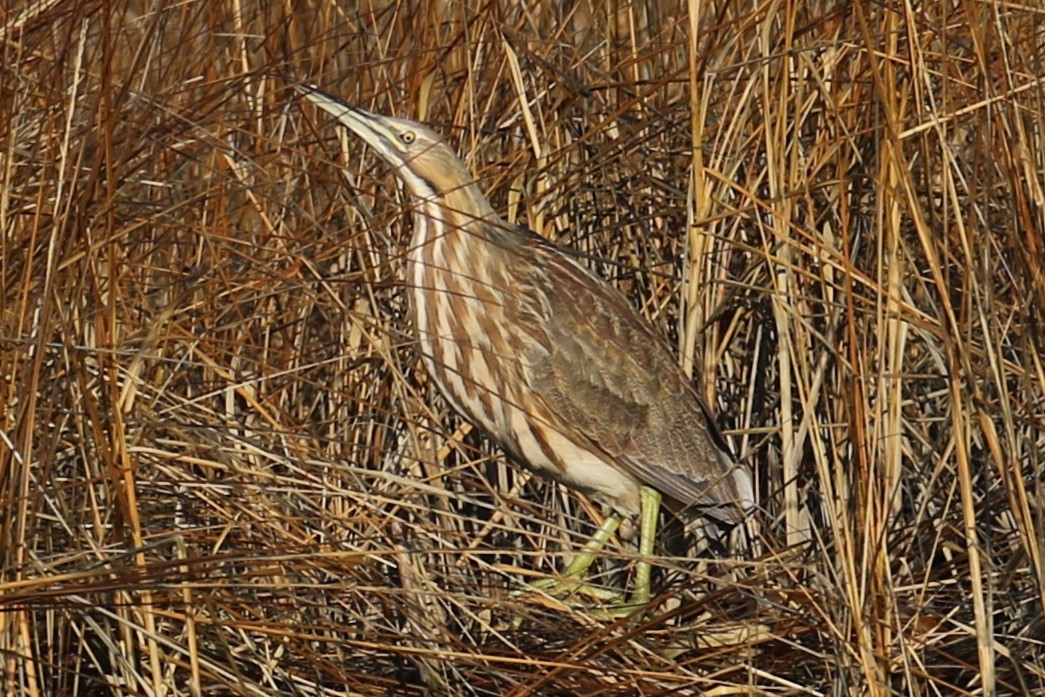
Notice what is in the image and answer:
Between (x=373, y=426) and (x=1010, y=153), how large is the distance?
1.11m

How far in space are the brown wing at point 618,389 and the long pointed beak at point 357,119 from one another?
1.12 ft

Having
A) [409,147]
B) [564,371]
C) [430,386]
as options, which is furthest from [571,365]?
[409,147]

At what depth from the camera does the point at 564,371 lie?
278cm

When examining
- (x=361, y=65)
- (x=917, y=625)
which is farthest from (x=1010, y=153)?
(x=361, y=65)

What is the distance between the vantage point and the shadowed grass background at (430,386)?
6.44 feet

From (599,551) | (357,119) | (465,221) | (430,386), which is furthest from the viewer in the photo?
(430,386)

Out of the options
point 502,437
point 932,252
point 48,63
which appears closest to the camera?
point 932,252

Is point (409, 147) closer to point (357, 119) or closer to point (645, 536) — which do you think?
point (357, 119)

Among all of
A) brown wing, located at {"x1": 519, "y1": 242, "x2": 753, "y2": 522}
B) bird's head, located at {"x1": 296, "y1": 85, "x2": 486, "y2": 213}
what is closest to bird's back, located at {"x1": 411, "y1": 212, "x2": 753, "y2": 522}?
brown wing, located at {"x1": 519, "y1": 242, "x2": 753, "y2": 522}

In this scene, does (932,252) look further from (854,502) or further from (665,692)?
(665,692)

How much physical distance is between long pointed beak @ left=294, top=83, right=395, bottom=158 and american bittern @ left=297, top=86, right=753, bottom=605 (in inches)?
5.1

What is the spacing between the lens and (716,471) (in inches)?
110

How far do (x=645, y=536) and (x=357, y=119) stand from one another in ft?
2.58

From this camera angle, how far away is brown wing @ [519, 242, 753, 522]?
2736 millimetres
